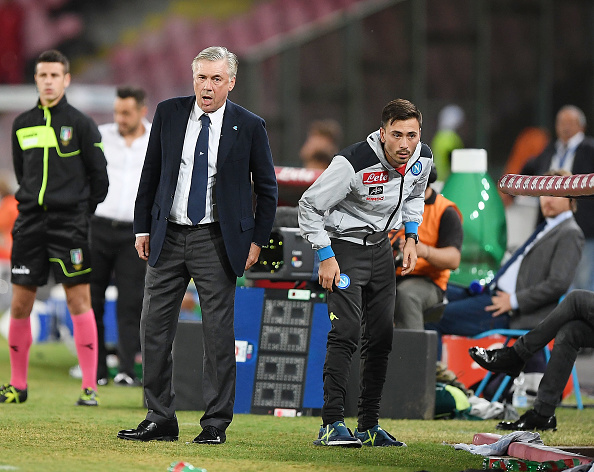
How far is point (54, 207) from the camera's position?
21.4 ft

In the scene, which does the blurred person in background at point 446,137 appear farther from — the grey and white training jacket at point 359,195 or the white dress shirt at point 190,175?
the white dress shirt at point 190,175

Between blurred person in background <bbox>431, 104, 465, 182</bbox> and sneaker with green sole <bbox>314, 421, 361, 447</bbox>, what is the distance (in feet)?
28.3

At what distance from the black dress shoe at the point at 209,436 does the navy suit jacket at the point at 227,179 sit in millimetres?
703

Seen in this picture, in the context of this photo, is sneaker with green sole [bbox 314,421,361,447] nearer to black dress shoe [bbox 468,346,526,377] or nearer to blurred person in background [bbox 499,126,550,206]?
black dress shoe [bbox 468,346,526,377]

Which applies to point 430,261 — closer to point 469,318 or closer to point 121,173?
point 469,318

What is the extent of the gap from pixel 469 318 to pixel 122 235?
2.52 meters

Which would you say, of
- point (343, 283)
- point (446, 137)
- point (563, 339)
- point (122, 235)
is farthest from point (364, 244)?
point (446, 137)

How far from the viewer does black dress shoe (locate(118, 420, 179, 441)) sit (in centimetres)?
507

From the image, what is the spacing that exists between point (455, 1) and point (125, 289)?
865cm

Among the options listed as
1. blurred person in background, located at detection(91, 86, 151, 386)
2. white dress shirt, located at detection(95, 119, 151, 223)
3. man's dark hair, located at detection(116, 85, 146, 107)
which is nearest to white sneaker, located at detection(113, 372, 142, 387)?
blurred person in background, located at detection(91, 86, 151, 386)

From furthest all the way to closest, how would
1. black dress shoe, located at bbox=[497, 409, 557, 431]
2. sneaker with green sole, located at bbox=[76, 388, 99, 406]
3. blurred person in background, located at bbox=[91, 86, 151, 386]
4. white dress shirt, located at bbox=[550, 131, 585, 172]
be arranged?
white dress shirt, located at bbox=[550, 131, 585, 172] → blurred person in background, located at bbox=[91, 86, 151, 386] → sneaker with green sole, located at bbox=[76, 388, 99, 406] → black dress shoe, located at bbox=[497, 409, 557, 431]

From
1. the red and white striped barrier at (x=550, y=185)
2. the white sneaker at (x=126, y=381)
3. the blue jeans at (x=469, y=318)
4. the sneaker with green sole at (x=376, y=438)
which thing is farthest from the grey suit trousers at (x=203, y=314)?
the white sneaker at (x=126, y=381)

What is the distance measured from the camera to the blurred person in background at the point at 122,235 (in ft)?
26.8

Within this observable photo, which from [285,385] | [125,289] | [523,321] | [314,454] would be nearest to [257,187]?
[314,454]
